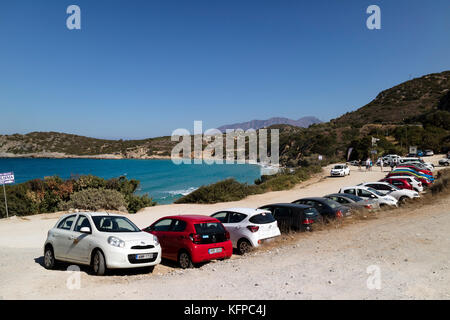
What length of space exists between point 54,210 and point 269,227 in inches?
777

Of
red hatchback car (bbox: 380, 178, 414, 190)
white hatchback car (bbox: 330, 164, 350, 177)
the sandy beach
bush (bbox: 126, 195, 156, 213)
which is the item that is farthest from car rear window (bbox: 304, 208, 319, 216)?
white hatchback car (bbox: 330, 164, 350, 177)

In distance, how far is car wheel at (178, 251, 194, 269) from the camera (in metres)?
9.21

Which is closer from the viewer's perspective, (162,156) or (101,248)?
(101,248)

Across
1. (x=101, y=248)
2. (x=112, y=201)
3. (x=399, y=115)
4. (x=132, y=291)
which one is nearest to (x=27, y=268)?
(x=101, y=248)

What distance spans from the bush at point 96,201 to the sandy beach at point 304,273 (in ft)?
35.8

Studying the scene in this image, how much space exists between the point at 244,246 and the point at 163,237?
2.55 meters

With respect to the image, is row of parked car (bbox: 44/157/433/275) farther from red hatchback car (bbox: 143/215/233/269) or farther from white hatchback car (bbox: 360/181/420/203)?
white hatchback car (bbox: 360/181/420/203)

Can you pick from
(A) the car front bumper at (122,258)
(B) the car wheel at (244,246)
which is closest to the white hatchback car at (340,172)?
(B) the car wheel at (244,246)

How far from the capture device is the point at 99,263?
8039 millimetres

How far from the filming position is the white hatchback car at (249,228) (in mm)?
10641

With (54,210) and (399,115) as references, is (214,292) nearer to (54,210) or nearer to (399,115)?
(54,210)

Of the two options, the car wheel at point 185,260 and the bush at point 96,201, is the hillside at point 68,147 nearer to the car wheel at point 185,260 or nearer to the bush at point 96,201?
the bush at point 96,201

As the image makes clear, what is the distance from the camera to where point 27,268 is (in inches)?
368

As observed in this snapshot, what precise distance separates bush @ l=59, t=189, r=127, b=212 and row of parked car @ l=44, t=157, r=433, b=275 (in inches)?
511
